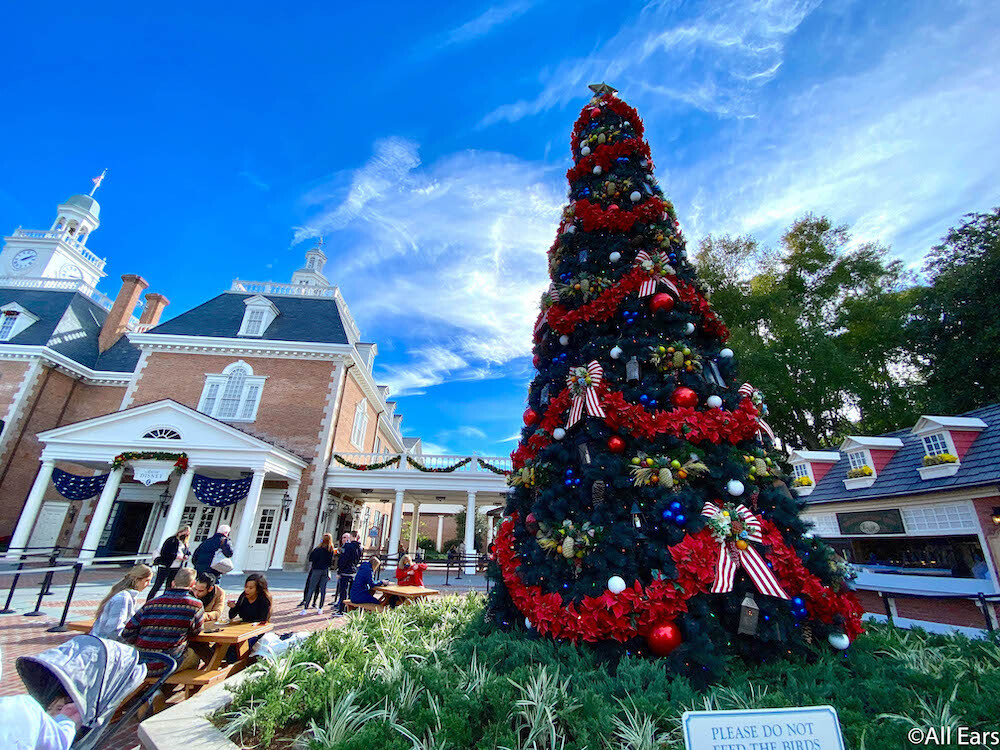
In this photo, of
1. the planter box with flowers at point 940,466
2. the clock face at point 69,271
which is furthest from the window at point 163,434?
the clock face at point 69,271

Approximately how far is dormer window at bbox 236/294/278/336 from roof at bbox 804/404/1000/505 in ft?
73.3

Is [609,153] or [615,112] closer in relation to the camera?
[609,153]

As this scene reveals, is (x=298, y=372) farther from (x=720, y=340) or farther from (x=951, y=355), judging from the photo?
(x=951, y=355)

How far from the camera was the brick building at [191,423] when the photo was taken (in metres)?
14.2

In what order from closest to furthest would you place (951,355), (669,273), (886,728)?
(886,728), (669,273), (951,355)

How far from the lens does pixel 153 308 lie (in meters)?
22.2

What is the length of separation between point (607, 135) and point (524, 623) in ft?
20.5

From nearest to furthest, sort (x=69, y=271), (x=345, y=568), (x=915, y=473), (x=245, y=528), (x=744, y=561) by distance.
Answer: (x=744, y=561) → (x=345, y=568) → (x=915, y=473) → (x=245, y=528) → (x=69, y=271)

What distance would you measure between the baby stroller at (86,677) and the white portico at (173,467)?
12301 millimetres

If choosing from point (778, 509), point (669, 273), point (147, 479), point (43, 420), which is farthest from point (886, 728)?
point (43, 420)

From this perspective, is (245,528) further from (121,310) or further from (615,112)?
(121,310)

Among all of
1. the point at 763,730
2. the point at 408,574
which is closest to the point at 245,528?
the point at 408,574

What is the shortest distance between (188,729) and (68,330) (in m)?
26.2

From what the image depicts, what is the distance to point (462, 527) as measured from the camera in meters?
37.5
